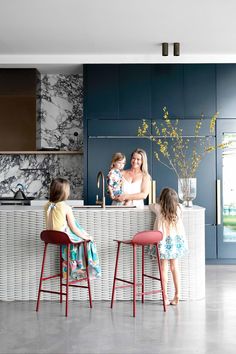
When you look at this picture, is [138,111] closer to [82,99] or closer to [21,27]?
[82,99]

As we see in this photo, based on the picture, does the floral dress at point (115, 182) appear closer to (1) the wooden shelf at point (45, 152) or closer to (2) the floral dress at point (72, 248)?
(2) the floral dress at point (72, 248)

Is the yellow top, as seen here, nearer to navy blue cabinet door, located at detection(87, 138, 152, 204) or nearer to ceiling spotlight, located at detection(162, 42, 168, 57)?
navy blue cabinet door, located at detection(87, 138, 152, 204)

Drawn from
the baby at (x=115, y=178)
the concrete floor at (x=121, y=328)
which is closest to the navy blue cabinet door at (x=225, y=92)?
the baby at (x=115, y=178)

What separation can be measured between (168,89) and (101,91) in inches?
34.8

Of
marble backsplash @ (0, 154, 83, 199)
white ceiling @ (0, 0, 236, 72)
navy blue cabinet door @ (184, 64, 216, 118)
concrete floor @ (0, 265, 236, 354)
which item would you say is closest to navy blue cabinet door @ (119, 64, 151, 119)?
white ceiling @ (0, 0, 236, 72)

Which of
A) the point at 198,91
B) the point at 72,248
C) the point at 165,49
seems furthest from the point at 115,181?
the point at 198,91

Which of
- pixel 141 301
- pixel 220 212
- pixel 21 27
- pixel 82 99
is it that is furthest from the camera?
pixel 82 99

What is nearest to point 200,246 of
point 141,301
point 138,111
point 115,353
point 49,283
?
point 141,301

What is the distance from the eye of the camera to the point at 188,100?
715cm

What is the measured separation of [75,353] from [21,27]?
3.70m

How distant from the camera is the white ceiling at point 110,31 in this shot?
17.1ft

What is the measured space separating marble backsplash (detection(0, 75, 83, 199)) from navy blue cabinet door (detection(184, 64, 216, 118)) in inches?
60.8

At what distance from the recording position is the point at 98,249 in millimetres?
5082

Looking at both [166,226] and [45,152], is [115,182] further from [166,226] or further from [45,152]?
[45,152]
